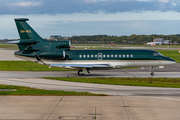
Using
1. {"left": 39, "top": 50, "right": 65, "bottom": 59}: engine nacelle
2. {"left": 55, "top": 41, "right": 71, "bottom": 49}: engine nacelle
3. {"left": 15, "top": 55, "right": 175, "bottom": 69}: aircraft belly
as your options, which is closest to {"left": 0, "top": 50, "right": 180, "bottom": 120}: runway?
{"left": 15, "top": 55, "right": 175, "bottom": 69}: aircraft belly

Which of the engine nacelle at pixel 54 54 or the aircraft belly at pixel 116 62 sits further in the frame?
the aircraft belly at pixel 116 62

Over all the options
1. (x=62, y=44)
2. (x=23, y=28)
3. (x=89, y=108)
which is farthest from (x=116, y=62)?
(x=89, y=108)

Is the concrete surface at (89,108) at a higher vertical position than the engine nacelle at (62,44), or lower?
lower

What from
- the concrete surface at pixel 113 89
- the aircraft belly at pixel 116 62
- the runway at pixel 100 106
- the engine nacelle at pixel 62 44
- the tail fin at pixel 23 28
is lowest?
the concrete surface at pixel 113 89

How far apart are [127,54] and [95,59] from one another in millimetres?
4179

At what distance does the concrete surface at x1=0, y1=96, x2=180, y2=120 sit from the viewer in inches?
523

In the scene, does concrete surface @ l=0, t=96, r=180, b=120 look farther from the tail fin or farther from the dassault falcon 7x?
the tail fin

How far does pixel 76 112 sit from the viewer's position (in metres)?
14.1

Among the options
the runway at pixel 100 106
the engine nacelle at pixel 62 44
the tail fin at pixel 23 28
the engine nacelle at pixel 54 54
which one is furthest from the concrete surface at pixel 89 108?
the engine nacelle at pixel 62 44

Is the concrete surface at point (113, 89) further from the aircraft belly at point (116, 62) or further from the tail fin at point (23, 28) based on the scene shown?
the tail fin at point (23, 28)

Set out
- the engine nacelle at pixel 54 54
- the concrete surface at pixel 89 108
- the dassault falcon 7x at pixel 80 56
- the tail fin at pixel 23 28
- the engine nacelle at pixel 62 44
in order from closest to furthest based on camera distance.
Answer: the concrete surface at pixel 89 108
the engine nacelle at pixel 54 54
the dassault falcon 7x at pixel 80 56
the tail fin at pixel 23 28
the engine nacelle at pixel 62 44

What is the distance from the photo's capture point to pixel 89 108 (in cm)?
1488

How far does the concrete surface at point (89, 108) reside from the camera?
13.3 metres

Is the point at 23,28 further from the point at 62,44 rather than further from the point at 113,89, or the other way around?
the point at 113,89
